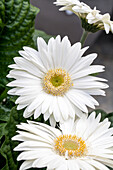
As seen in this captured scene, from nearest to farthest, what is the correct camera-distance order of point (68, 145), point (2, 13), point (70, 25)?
point (68, 145) → point (2, 13) → point (70, 25)

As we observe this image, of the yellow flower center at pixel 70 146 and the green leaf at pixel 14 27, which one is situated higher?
the green leaf at pixel 14 27

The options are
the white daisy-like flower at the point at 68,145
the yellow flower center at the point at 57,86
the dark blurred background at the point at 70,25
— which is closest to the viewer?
the white daisy-like flower at the point at 68,145

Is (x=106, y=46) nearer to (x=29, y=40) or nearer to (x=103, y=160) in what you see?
(x=29, y=40)

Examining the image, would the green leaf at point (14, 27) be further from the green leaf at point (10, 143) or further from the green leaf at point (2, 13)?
the green leaf at point (10, 143)

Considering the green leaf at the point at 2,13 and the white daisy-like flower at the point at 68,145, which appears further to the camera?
the green leaf at the point at 2,13

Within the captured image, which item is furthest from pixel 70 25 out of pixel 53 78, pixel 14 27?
pixel 53 78

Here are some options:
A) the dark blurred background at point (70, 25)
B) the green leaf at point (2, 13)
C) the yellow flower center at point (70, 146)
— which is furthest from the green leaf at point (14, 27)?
the dark blurred background at point (70, 25)

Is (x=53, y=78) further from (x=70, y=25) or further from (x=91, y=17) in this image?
(x=70, y=25)
